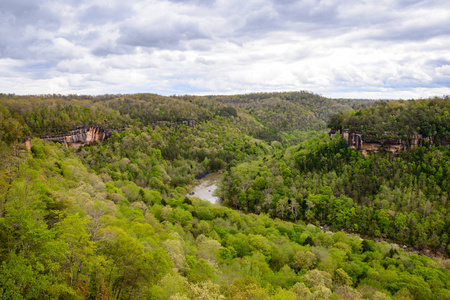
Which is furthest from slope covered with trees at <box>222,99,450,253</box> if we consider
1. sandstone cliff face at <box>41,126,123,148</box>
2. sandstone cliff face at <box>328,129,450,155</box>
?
sandstone cliff face at <box>41,126,123,148</box>

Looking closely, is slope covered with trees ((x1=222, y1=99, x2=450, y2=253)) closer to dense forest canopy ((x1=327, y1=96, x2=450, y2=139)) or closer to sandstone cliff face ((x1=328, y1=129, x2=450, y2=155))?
dense forest canopy ((x1=327, y1=96, x2=450, y2=139))

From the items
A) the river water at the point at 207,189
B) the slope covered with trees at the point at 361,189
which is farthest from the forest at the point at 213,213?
the river water at the point at 207,189

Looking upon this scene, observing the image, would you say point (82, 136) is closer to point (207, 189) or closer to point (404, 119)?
point (207, 189)

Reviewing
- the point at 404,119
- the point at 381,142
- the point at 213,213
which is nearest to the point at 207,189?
the point at 213,213

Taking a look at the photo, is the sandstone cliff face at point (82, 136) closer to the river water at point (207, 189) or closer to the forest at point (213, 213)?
the forest at point (213, 213)

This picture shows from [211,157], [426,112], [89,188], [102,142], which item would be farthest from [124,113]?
[426,112]

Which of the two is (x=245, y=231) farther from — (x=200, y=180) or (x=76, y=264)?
(x=200, y=180)
